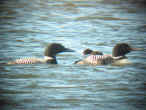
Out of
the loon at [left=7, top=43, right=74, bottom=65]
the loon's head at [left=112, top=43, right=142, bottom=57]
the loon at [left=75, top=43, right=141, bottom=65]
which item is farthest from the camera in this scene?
the loon's head at [left=112, top=43, right=142, bottom=57]

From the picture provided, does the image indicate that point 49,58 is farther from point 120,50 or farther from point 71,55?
point 120,50

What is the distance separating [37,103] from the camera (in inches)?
290

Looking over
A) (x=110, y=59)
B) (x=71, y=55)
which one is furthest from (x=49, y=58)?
(x=110, y=59)

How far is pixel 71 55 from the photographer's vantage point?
35.0ft

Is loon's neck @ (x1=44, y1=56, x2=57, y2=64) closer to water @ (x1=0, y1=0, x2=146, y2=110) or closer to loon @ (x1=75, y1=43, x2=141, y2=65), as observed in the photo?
water @ (x1=0, y1=0, x2=146, y2=110)

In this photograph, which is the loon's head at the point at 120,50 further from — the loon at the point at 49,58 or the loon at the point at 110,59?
the loon at the point at 49,58

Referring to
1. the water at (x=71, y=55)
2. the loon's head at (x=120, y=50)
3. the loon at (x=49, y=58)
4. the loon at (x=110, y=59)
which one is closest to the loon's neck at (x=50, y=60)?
the loon at (x=49, y=58)

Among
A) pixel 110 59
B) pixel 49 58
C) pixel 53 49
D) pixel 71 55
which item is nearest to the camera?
pixel 110 59

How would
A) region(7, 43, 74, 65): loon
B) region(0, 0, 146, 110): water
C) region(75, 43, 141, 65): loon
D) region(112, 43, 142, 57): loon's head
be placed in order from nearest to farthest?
region(0, 0, 146, 110): water, region(75, 43, 141, 65): loon, region(7, 43, 74, 65): loon, region(112, 43, 142, 57): loon's head

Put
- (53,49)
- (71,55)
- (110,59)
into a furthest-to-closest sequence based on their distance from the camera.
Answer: (71,55) < (53,49) < (110,59)

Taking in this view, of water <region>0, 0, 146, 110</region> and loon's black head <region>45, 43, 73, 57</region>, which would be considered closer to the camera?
water <region>0, 0, 146, 110</region>

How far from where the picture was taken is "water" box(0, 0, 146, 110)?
7.52 m

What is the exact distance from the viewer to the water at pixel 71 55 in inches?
296

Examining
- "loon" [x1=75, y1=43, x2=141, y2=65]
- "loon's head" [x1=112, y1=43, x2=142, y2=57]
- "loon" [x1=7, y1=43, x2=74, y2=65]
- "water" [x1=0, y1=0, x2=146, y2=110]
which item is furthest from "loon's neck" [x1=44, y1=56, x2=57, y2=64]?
"loon's head" [x1=112, y1=43, x2=142, y2=57]
